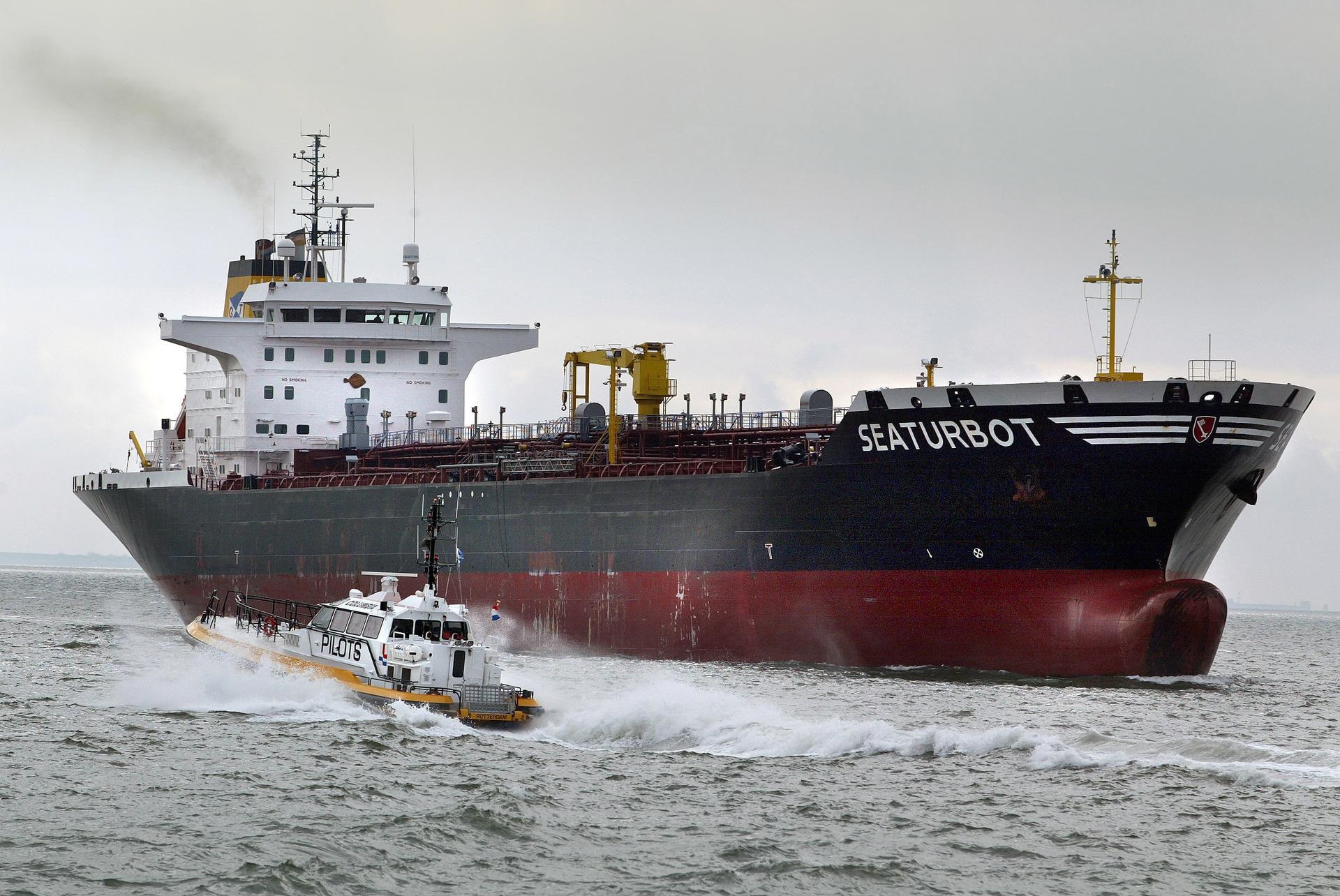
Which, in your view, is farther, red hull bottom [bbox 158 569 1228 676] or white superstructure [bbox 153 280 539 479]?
white superstructure [bbox 153 280 539 479]

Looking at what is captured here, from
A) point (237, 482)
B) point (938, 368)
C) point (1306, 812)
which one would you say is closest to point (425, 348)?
point (237, 482)

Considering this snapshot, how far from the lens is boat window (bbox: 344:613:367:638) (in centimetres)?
2341

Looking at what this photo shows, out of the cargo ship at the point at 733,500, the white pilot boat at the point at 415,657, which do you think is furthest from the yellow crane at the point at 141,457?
the white pilot boat at the point at 415,657

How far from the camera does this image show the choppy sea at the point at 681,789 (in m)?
15.1

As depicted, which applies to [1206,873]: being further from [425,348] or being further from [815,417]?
[425,348]

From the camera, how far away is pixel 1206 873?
15.5 metres

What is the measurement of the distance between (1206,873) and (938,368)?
18420 mm

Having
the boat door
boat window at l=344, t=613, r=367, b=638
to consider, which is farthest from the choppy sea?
boat window at l=344, t=613, r=367, b=638

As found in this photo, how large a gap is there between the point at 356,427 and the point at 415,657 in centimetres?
2102

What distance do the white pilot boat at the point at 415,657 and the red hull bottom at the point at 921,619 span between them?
8.17 m

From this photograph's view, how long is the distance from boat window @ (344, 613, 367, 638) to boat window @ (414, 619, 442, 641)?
1.13m

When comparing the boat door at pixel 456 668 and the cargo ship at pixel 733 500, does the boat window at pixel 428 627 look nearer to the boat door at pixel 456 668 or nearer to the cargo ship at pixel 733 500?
the boat door at pixel 456 668

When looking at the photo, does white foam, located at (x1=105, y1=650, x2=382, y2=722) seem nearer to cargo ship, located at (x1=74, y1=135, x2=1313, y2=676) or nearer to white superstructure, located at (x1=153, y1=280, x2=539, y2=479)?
cargo ship, located at (x1=74, y1=135, x2=1313, y2=676)

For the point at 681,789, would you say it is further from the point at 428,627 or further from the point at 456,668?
the point at 428,627
